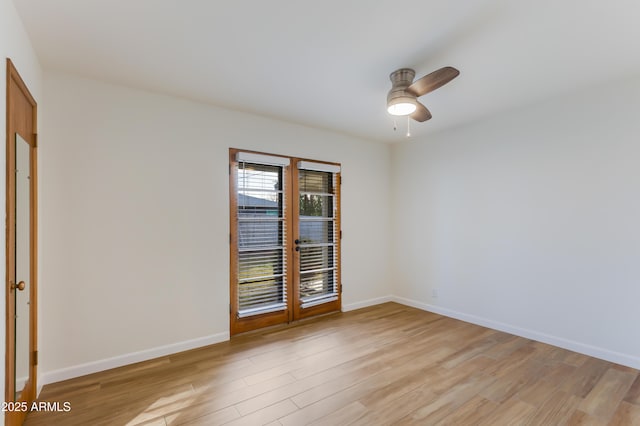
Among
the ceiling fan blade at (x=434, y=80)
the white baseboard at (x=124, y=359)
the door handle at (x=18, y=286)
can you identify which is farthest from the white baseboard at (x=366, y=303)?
the door handle at (x=18, y=286)

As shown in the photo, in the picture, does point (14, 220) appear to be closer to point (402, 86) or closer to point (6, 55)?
point (6, 55)

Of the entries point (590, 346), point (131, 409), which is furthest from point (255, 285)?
point (590, 346)

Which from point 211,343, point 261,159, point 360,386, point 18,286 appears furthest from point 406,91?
point 211,343

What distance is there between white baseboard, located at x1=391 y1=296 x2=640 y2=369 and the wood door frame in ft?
14.5

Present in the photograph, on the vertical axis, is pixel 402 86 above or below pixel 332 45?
below

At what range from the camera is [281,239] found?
3.96 meters

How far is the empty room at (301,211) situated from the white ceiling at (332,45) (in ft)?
0.06

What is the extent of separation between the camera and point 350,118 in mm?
3877

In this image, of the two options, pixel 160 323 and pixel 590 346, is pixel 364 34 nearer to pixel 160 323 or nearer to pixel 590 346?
pixel 160 323

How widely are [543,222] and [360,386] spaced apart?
8.81 ft

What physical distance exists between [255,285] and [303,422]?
1.92 m

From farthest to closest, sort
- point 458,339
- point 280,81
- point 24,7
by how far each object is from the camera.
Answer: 1. point 458,339
2. point 280,81
3. point 24,7

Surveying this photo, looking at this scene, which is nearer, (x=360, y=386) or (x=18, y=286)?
(x=18, y=286)

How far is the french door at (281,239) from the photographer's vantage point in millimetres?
3611
